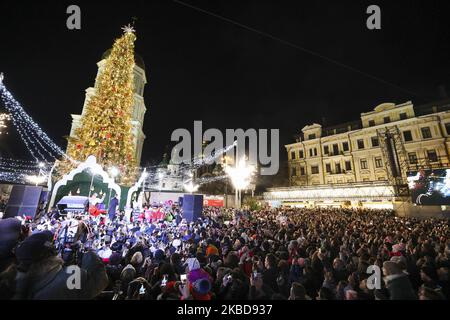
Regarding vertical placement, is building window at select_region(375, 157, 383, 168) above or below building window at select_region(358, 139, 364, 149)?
below

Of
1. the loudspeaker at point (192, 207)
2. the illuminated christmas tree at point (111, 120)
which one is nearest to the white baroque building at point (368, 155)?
the loudspeaker at point (192, 207)

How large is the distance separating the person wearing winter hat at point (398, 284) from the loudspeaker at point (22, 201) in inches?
583

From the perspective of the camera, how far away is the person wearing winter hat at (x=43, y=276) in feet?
6.51

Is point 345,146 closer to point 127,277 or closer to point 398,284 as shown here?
point 398,284

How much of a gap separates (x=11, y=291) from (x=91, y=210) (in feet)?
43.9

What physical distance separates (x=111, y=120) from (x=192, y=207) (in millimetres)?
9496

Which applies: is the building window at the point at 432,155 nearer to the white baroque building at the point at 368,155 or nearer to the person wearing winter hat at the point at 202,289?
the white baroque building at the point at 368,155

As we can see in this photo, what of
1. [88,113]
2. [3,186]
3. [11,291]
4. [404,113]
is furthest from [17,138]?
[404,113]

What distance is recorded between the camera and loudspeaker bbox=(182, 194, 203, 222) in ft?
51.5

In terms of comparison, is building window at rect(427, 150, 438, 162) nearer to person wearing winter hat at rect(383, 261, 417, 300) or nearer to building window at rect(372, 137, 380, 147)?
building window at rect(372, 137, 380, 147)

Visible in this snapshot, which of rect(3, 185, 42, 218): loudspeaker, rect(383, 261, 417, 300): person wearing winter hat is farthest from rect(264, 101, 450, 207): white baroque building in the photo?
rect(3, 185, 42, 218): loudspeaker

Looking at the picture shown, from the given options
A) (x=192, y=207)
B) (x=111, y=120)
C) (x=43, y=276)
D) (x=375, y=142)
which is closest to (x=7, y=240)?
(x=43, y=276)

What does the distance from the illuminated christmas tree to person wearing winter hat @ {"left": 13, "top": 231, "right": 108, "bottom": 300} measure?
15.0 metres
